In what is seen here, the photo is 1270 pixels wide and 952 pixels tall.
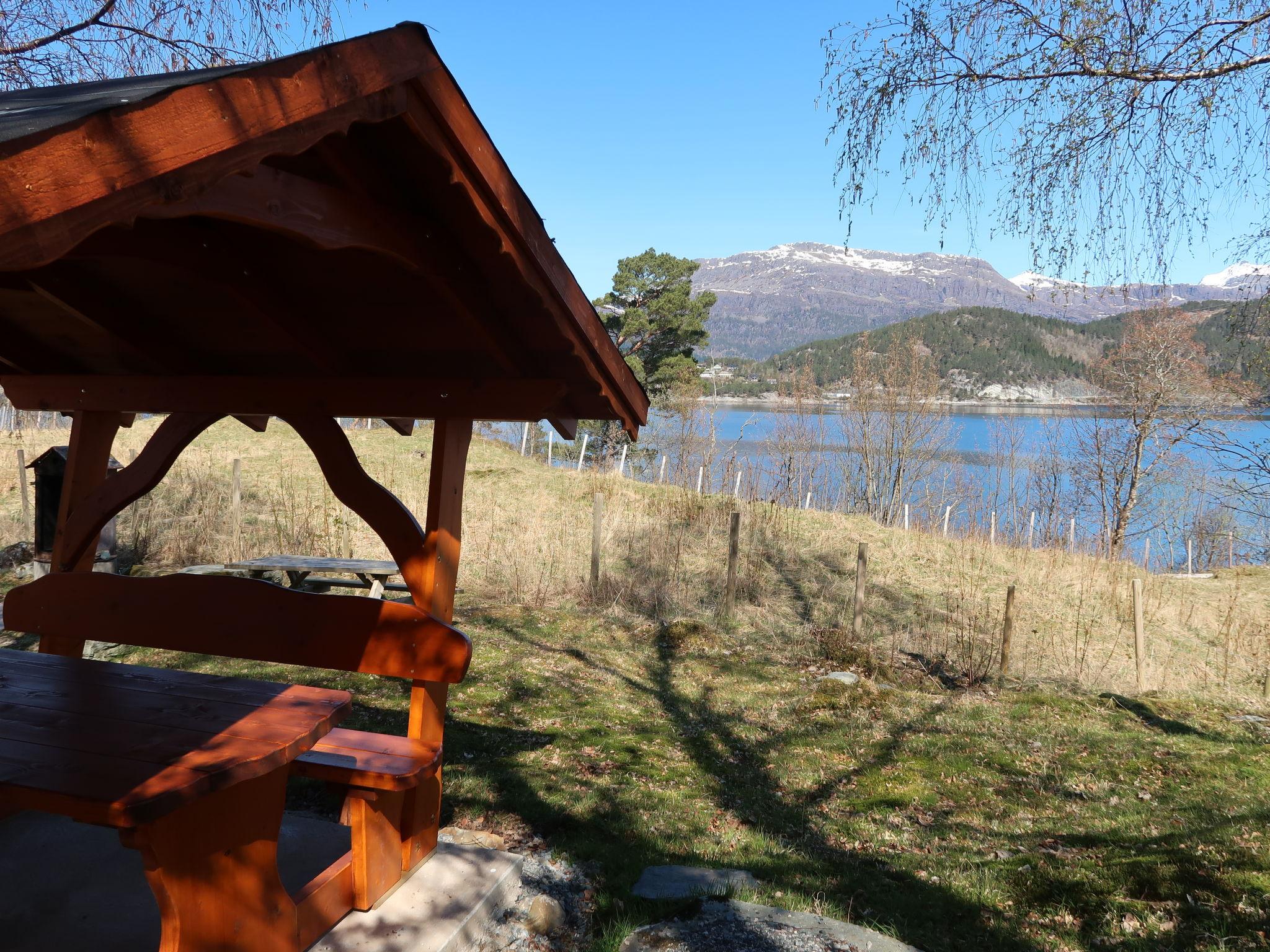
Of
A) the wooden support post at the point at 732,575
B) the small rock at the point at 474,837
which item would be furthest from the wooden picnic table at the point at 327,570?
the small rock at the point at 474,837

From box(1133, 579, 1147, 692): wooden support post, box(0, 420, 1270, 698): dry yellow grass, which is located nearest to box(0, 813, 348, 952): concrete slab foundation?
box(0, 420, 1270, 698): dry yellow grass

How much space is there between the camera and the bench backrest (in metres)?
3.34

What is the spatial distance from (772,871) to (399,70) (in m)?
3.98

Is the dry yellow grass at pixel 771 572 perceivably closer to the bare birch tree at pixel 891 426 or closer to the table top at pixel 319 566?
the table top at pixel 319 566

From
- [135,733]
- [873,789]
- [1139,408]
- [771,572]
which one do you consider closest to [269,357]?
[135,733]

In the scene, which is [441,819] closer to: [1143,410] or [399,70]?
[399,70]

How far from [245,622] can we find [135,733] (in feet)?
2.78

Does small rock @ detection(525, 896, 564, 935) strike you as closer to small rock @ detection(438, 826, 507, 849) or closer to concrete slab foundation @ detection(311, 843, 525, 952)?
concrete slab foundation @ detection(311, 843, 525, 952)

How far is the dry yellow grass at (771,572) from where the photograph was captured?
10898 mm

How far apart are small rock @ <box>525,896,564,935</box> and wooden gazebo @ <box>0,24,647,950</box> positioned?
0.54m

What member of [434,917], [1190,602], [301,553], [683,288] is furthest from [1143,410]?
[434,917]

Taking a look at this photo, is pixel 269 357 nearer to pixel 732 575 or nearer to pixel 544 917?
pixel 544 917

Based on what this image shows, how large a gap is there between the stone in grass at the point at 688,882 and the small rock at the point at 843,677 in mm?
4516

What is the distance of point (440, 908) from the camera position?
3.29m
